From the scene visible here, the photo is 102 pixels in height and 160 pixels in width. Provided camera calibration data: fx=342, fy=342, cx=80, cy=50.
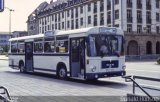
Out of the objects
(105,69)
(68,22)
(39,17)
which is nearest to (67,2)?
(68,22)

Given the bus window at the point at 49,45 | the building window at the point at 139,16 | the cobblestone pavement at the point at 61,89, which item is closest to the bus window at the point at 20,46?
the bus window at the point at 49,45

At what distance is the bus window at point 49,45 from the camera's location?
1924cm

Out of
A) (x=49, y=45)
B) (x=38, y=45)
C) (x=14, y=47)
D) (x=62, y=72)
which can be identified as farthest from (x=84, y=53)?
(x=14, y=47)

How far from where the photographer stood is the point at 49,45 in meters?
19.7

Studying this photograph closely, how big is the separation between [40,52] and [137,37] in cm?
4448

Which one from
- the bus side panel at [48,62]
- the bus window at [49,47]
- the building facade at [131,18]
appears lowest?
the bus side panel at [48,62]

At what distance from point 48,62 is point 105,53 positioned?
473cm

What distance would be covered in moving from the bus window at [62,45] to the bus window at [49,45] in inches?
24.0

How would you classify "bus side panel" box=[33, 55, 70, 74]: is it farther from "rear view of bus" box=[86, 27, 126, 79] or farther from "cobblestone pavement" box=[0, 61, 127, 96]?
"rear view of bus" box=[86, 27, 126, 79]

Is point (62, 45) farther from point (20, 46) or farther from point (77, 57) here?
point (20, 46)

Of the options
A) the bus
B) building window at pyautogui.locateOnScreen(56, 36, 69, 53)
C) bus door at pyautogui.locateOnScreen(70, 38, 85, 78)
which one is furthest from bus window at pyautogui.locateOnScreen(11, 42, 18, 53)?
bus door at pyautogui.locateOnScreen(70, 38, 85, 78)

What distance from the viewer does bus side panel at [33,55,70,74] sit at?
17875 mm

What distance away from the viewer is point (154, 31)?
6650 cm

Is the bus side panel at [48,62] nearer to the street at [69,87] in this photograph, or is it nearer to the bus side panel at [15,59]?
the street at [69,87]
